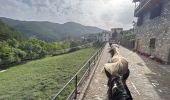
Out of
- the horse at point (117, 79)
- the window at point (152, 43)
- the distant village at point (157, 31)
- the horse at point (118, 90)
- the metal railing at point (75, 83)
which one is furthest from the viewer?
the window at point (152, 43)

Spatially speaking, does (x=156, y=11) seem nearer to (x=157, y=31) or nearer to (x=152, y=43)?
(x=157, y=31)

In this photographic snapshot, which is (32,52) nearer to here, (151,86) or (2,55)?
(2,55)

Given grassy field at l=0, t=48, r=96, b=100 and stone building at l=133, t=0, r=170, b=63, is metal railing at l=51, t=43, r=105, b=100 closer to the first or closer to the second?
grassy field at l=0, t=48, r=96, b=100

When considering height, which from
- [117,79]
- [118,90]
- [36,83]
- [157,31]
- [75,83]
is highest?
[157,31]

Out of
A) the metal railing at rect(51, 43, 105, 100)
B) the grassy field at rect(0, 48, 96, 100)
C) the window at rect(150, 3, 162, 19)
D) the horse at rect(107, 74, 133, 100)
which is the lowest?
the grassy field at rect(0, 48, 96, 100)

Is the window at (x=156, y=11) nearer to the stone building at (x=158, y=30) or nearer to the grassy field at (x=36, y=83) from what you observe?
the stone building at (x=158, y=30)

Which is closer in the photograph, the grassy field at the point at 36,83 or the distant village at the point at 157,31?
the grassy field at the point at 36,83

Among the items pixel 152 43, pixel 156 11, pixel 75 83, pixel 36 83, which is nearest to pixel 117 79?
pixel 75 83

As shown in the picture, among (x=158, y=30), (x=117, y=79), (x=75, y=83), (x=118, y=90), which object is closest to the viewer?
(x=118, y=90)

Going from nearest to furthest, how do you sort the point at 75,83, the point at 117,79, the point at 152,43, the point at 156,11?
the point at 117,79, the point at 75,83, the point at 156,11, the point at 152,43

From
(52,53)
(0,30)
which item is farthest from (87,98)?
(0,30)

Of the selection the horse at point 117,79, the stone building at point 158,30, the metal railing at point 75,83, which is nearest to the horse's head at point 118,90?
the horse at point 117,79

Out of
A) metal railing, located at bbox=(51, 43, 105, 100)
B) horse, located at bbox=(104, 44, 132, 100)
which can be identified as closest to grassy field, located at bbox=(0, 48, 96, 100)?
metal railing, located at bbox=(51, 43, 105, 100)

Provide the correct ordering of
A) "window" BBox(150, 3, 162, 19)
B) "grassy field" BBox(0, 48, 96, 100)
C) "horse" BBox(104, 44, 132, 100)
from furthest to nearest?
"window" BBox(150, 3, 162, 19) < "grassy field" BBox(0, 48, 96, 100) < "horse" BBox(104, 44, 132, 100)
